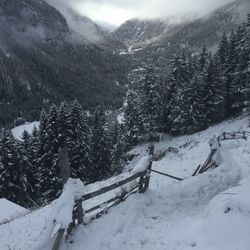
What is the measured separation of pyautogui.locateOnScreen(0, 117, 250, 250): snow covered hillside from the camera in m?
8.93

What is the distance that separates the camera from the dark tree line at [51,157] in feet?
132

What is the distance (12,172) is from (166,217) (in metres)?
33.8

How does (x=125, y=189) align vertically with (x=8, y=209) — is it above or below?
above

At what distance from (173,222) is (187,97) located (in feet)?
132

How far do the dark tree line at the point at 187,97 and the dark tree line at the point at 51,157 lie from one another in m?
5.98

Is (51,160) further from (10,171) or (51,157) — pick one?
(10,171)

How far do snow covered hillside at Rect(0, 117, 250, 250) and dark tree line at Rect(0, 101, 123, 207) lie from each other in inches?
997

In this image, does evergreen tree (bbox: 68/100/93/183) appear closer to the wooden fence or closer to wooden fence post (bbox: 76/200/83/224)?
the wooden fence

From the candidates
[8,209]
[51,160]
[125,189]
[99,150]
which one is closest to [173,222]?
[125,189]

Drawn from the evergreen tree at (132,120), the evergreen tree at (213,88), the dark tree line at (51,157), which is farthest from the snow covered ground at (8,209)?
the evergreen tree at (213,88)

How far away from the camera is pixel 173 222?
35.1 feet

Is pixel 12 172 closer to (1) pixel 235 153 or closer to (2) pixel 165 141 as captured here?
(2) pixel 165 141

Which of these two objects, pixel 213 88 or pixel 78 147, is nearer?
pixel 78 147

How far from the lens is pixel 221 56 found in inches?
2239
